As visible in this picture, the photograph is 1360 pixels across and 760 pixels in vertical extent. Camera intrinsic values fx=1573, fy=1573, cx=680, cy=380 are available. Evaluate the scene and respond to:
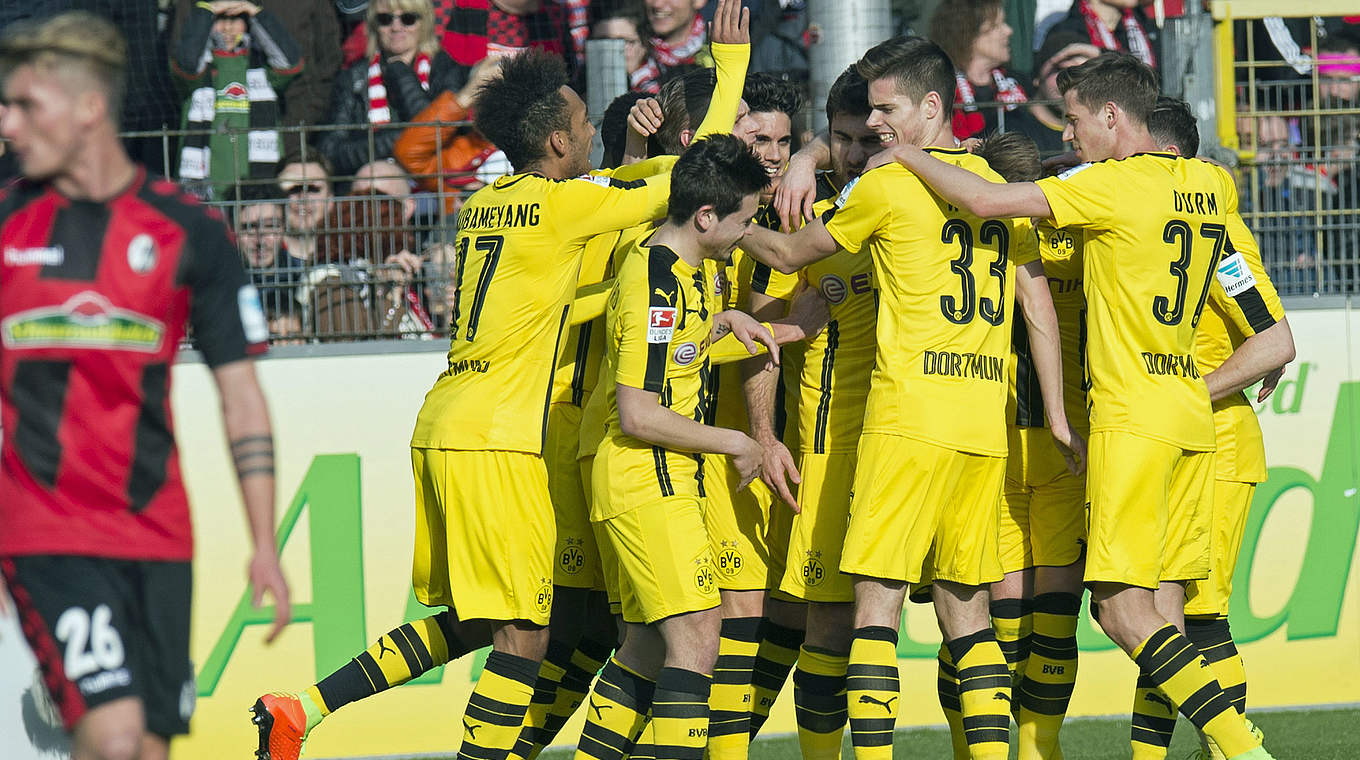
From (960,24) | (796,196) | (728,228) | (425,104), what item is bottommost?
(728,228)

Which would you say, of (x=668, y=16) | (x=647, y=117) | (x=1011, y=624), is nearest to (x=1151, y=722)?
(x=1011, y=624)

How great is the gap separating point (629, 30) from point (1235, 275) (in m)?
4.29

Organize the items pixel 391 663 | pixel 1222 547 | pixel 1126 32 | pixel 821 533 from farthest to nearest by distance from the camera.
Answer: pixel 1126 32 < pixel 1222 547 < pixel 391 663 < pixel 821 533

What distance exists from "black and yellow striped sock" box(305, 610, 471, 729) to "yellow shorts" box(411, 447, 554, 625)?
0.56 meters

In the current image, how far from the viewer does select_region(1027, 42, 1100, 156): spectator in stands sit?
833 cm

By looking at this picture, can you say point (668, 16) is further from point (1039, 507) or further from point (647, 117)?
point (1039, 507)

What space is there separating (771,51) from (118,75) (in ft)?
18.4

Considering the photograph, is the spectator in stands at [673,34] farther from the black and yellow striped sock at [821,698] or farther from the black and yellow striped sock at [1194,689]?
the black and yellow striped sock at [1194,689]

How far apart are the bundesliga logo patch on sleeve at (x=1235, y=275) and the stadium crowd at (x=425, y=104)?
1.98 metres

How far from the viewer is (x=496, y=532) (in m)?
5.40

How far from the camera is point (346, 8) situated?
31.1 feet

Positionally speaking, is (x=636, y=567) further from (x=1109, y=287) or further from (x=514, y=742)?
(x=1109, y=287)

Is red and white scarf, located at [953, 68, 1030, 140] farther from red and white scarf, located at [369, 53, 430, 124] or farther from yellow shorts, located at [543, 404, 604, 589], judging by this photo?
red and white scarf, located at [369, 53, 430, 124]

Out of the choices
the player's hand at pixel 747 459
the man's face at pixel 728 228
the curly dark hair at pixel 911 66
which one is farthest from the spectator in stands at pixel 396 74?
the player's hand at pixel 747 459
